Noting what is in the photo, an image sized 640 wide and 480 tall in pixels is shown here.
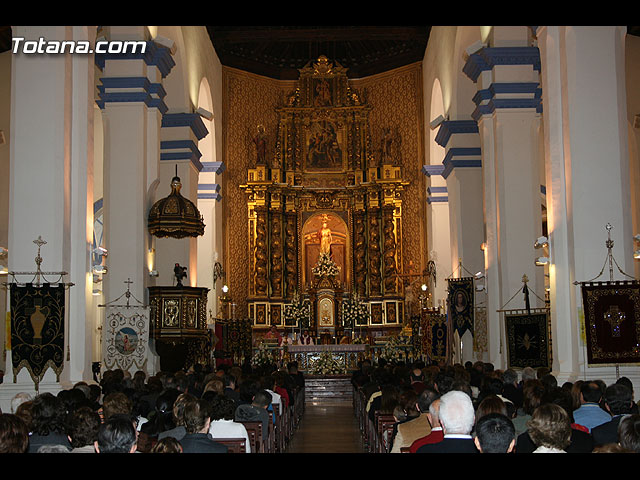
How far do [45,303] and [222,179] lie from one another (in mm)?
14928

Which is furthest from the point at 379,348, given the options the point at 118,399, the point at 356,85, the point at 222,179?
the point at 118,399

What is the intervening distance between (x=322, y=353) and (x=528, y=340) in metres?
8.57

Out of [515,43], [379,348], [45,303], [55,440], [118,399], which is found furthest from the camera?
[379,348]

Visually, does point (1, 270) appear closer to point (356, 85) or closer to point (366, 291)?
point (366, 291)

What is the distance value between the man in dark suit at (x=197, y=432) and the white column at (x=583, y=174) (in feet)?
19.2

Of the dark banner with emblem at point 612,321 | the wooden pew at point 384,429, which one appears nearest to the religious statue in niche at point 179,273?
the wooden pew at point 384,429

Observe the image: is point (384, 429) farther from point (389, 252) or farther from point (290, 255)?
point (290, 255)

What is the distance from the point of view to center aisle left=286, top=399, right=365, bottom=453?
37.1ft

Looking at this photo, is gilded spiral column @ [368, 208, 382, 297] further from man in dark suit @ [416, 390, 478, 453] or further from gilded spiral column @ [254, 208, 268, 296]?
man in dark suit @ [416, 390, 478, 453]

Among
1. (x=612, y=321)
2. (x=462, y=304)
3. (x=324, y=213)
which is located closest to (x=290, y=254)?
(x=324, y=213)

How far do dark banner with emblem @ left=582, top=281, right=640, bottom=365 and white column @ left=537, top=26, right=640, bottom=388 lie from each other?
244 mm

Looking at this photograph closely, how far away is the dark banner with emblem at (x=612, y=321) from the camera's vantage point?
31.9ft

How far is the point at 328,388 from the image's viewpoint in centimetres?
1989

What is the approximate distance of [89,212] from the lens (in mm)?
10883
